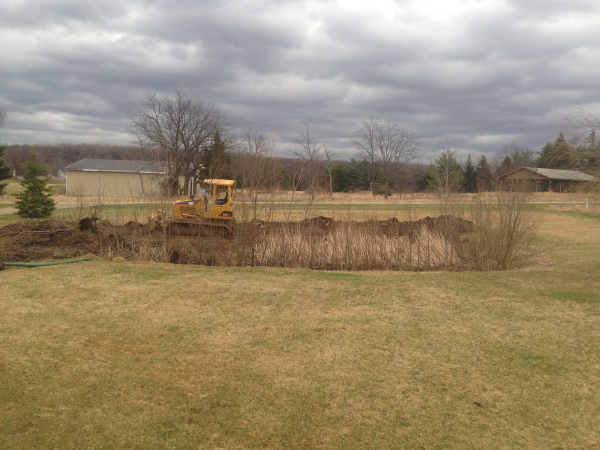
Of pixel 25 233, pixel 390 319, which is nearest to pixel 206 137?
pixel 25 233

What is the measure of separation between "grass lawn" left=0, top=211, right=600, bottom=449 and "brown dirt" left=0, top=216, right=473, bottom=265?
2.11 m

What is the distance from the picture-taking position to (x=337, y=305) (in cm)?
732

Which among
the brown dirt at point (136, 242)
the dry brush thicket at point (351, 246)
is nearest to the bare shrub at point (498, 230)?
the dry brush thicket at point (351, 246)

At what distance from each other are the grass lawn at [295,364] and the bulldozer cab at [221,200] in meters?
6.53

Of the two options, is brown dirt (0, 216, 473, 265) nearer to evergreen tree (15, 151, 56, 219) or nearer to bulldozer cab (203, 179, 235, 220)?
bulldozer cab (203, 179, 235, 220)

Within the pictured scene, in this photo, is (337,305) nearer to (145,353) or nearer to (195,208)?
(145,353)

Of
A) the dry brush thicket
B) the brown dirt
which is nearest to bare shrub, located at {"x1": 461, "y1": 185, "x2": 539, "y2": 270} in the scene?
the dry brush thicket

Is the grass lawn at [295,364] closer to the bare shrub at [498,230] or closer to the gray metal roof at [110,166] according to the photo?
the bare shrub at [498,230]

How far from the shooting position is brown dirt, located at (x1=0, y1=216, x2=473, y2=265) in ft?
35.3

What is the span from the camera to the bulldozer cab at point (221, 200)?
49.4 feet

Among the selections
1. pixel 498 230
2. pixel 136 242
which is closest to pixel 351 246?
pixel 498 230

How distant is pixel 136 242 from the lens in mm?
11234

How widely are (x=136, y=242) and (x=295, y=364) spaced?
7.34 metres

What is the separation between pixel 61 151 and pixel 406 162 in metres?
89.0
